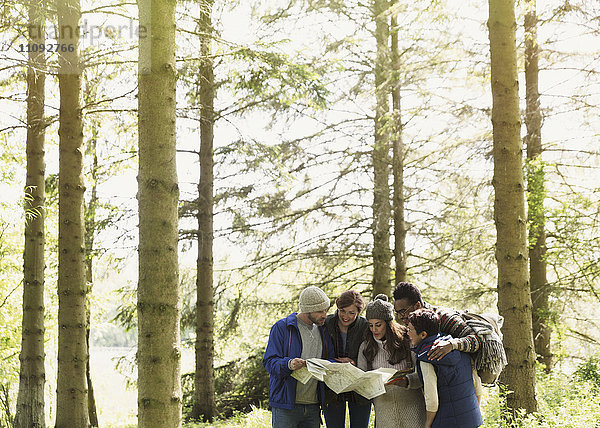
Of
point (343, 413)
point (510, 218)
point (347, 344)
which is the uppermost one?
point (510, 218)

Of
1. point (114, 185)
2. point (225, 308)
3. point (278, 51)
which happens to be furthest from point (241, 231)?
point (278, 51)

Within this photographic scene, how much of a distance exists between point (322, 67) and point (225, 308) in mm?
6872

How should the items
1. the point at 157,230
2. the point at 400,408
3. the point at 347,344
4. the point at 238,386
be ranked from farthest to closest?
the point at 238,386
the point at 347,344
the point at 400,408
the point at 157,230

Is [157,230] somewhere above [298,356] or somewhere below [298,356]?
above

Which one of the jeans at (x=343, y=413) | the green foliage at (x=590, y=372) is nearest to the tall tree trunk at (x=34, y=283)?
the jeans at (x=343, y=413)

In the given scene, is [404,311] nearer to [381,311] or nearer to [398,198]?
[381,311]

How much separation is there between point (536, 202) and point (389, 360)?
29.5 feet

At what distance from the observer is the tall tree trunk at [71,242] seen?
7629 millimetres

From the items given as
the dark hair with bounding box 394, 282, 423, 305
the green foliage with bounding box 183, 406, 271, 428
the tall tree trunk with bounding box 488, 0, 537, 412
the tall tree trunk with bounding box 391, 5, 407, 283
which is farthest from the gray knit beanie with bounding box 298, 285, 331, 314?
the tall tree trunk with bounding box 391, 5, 407, 283

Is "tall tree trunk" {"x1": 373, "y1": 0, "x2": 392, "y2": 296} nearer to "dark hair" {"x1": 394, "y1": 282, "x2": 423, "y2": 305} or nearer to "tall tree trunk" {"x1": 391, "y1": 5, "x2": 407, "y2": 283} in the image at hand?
"tall tree trunk" {"x1": 391, "y1": 5, "x2": 407, "y2": 283}

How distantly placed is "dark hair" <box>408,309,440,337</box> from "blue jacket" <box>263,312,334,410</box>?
98 centimetres

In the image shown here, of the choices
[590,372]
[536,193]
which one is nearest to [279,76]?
[536,193]

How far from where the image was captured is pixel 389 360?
4.69m

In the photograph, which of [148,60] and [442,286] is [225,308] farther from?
[148,60]
